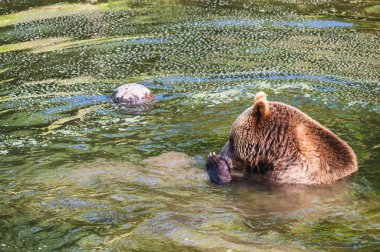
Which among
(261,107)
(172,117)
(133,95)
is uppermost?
(261,107)

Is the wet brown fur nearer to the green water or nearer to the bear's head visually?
the bear's head

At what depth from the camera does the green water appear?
540 centimetres

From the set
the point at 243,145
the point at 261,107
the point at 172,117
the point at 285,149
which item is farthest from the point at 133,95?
the point at 285,149

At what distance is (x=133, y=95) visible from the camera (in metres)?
8.92

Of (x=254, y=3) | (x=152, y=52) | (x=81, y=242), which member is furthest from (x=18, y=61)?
(x=81, y=242)

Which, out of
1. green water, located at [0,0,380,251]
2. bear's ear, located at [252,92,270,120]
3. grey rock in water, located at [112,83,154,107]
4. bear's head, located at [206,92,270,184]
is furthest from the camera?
grey rock in water, located at [112,83,154,107]

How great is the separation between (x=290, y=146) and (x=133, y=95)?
9.93 ft

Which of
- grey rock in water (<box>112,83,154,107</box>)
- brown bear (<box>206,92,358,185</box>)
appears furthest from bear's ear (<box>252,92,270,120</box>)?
grey rock in water (<box>112,83,154,107</box>)

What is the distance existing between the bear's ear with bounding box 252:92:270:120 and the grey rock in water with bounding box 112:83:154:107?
2691 millimetres

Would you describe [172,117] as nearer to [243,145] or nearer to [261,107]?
[243,145]

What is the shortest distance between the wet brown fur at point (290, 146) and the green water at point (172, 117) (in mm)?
150

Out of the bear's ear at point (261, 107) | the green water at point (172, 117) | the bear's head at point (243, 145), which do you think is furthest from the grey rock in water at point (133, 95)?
the bear's ear at point (261, 107)

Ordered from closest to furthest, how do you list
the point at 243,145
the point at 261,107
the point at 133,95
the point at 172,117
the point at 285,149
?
the point at 261,107, the point at 285,149, the point at 243,145, the point at 172,117, the point at 133,95

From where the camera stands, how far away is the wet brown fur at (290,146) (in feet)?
21.2
